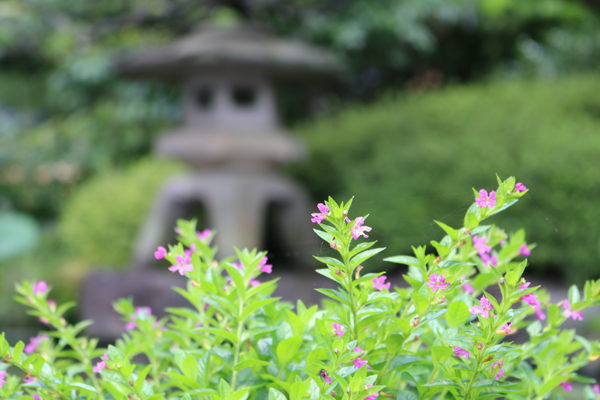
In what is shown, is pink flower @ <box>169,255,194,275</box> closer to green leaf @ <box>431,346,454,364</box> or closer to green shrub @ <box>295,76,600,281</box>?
green leaf @ <box>431,346,454,364</box>

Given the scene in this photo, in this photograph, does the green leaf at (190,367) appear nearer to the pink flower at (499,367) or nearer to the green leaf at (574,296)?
the pink flower at (499,367)

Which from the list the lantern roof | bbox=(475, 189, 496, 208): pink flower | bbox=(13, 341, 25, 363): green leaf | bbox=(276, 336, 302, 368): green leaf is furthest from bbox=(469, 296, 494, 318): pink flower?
the lantern roof

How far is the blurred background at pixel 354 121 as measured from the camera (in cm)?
346

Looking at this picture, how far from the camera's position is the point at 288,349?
0.75 m

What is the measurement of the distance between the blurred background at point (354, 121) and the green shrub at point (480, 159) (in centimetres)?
1

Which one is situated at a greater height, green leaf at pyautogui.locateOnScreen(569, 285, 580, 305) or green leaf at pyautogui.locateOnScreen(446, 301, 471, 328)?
green leaf at pyautogui.locateOnScreen(569, 285, 580, 305)

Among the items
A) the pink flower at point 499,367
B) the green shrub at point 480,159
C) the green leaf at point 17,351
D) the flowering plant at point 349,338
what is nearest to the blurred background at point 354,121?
the green shrub at point 480,159

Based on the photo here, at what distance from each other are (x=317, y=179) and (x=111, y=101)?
12.2 feet

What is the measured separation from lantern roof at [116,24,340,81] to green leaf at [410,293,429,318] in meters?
3.45

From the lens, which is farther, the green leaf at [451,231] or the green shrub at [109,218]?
the green shrub at [109,218]

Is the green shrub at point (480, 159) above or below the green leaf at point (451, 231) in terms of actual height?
→ above

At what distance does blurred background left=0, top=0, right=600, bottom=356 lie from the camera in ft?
11.3

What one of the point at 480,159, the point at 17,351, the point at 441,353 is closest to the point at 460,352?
the point at 441,353

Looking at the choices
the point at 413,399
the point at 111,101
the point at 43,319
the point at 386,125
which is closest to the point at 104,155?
the point at 111,101
